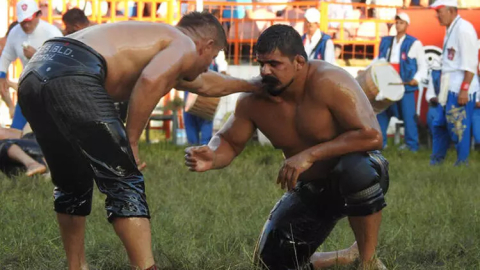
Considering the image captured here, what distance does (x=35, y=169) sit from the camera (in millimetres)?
7660

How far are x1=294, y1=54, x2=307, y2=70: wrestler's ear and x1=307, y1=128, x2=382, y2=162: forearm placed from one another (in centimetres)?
37

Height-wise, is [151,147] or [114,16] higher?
[114,16]

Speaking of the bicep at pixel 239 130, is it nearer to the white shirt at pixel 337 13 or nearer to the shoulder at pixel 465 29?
the shoulder at pixel 465 29

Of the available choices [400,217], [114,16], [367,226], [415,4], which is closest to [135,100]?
[367,226]

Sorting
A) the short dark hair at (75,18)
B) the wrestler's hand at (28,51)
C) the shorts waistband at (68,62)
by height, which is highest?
the shorts waistband at (68,62)

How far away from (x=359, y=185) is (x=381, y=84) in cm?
709

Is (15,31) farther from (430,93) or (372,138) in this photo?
(372,138)

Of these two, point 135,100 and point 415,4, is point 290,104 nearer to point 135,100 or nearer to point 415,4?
point 135,100

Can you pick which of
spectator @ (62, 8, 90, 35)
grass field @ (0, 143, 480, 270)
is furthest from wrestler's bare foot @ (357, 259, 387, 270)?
spectator @ (62, 8, 90, 35)

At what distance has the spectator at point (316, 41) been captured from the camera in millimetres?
11633

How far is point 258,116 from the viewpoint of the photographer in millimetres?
4566

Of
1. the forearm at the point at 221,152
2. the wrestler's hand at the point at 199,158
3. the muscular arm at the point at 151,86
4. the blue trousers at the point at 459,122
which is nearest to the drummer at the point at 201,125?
the blue trousers at the point at 459,122

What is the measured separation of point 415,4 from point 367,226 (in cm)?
999

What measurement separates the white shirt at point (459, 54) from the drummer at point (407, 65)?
76.2 inches
